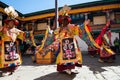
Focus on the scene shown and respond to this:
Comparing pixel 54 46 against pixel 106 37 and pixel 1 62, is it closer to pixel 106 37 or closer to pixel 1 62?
pixel 1 62

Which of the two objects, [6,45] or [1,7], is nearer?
[6,45]

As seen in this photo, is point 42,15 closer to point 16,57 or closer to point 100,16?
point 100,16

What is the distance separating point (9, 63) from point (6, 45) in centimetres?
58

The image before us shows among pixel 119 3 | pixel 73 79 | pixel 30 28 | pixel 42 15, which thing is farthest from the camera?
pixel 30 28

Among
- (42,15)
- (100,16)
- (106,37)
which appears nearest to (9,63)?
(106,37)

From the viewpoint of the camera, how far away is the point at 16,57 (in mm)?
5578

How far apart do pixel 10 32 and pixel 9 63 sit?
0.99 m

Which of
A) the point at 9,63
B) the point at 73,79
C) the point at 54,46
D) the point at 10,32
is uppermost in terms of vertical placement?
the point at 10,32

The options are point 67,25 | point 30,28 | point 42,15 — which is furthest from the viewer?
point 30,28

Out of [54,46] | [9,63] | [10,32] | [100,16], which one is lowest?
[9,63]

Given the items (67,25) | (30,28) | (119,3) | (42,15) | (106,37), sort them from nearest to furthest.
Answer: (67,25), (106,37), (119,3), (42,15), (30,28)

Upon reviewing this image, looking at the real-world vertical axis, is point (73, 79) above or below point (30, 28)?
below

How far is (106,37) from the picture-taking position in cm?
816

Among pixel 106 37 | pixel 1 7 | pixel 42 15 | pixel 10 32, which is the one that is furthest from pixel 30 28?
pixel 10 32
